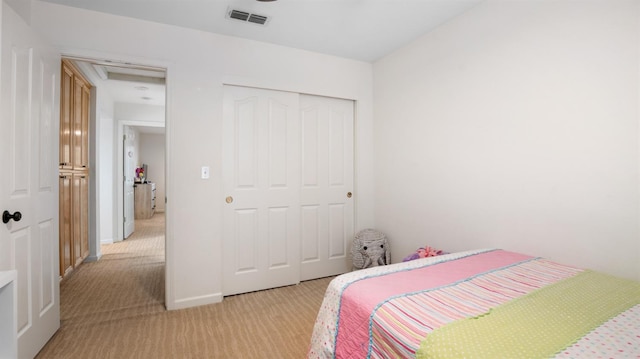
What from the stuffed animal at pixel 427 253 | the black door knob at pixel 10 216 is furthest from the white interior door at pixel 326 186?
the black door knob at pixel 10 216

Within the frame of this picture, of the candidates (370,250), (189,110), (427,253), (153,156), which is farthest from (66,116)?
(153,156)

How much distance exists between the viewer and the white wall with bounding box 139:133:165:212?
920cm

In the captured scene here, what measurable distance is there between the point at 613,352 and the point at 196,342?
209cm

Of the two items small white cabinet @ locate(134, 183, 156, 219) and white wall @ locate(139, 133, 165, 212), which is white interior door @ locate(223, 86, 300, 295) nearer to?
small white cabinet @ locate(134, 183, 156, 219)

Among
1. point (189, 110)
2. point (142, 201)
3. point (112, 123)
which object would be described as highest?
point (112, 123)

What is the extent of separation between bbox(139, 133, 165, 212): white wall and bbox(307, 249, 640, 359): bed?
929 centimetres

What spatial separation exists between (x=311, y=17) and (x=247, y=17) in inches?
20.2

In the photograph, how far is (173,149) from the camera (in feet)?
8.13

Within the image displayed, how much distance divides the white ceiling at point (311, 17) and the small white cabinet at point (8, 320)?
6.53 ft

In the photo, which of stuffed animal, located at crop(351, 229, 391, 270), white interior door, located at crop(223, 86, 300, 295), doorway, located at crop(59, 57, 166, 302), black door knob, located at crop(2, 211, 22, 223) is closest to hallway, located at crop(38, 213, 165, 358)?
doorway, located at crop(59, 57, 166, 302)

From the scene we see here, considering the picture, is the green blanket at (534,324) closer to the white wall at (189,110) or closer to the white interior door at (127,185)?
the white wall at (189,110)

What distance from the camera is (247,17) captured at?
238 cm

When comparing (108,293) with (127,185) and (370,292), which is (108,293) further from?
(127,185)

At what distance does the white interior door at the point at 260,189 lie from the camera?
9.06ft
